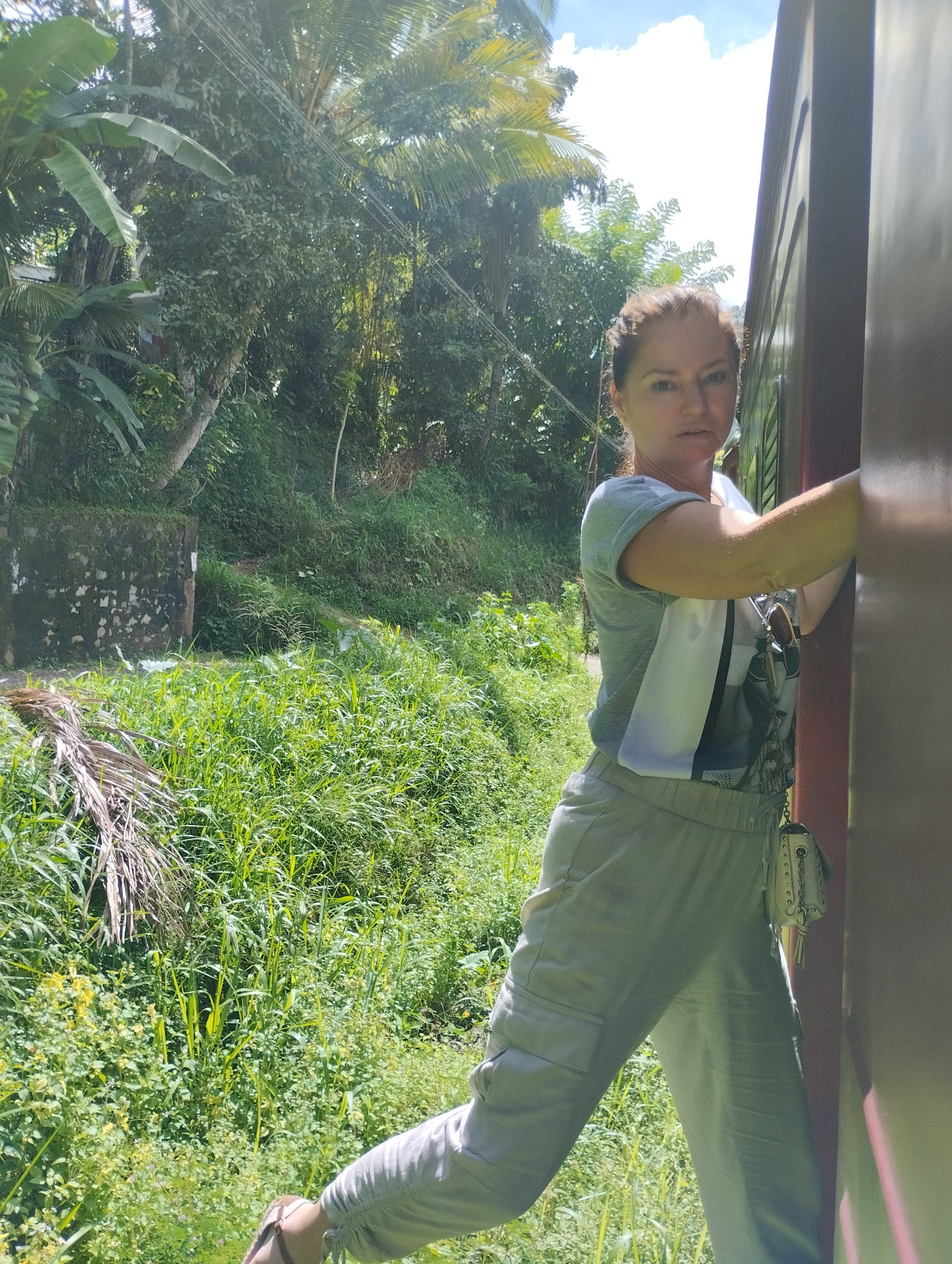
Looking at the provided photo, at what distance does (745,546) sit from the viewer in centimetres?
121

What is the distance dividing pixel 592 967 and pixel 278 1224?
797mm

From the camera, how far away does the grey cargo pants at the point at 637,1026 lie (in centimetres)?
143

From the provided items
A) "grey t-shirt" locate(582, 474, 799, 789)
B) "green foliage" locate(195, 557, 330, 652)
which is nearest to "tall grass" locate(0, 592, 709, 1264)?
"grey t-shirt" locate(582, 474, 799, 789)

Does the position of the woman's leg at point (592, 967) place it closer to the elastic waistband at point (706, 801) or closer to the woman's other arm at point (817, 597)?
the elastic waistband at point (706, 801)

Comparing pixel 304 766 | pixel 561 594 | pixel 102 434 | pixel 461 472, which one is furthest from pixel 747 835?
pixel 461 472

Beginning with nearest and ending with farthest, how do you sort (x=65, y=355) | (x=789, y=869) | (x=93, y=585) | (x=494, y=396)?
(x=789, y=869) < (x=93, y=585) < (x=65, y=355) < (x=494, y=396)

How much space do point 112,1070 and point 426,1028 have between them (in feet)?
3.24

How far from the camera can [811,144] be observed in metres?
1.64

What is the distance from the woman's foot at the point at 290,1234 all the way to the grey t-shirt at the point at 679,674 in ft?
3.04

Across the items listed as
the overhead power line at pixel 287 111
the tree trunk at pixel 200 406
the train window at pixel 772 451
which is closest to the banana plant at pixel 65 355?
the tree trunk at pixel 200 406

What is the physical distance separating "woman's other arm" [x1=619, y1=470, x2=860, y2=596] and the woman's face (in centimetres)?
26

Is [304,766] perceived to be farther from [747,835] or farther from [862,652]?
[862,652]

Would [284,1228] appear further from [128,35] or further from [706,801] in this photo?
[128,35]

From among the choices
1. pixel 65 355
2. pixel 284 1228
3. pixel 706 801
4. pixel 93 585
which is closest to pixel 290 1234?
pixel 284 1228
